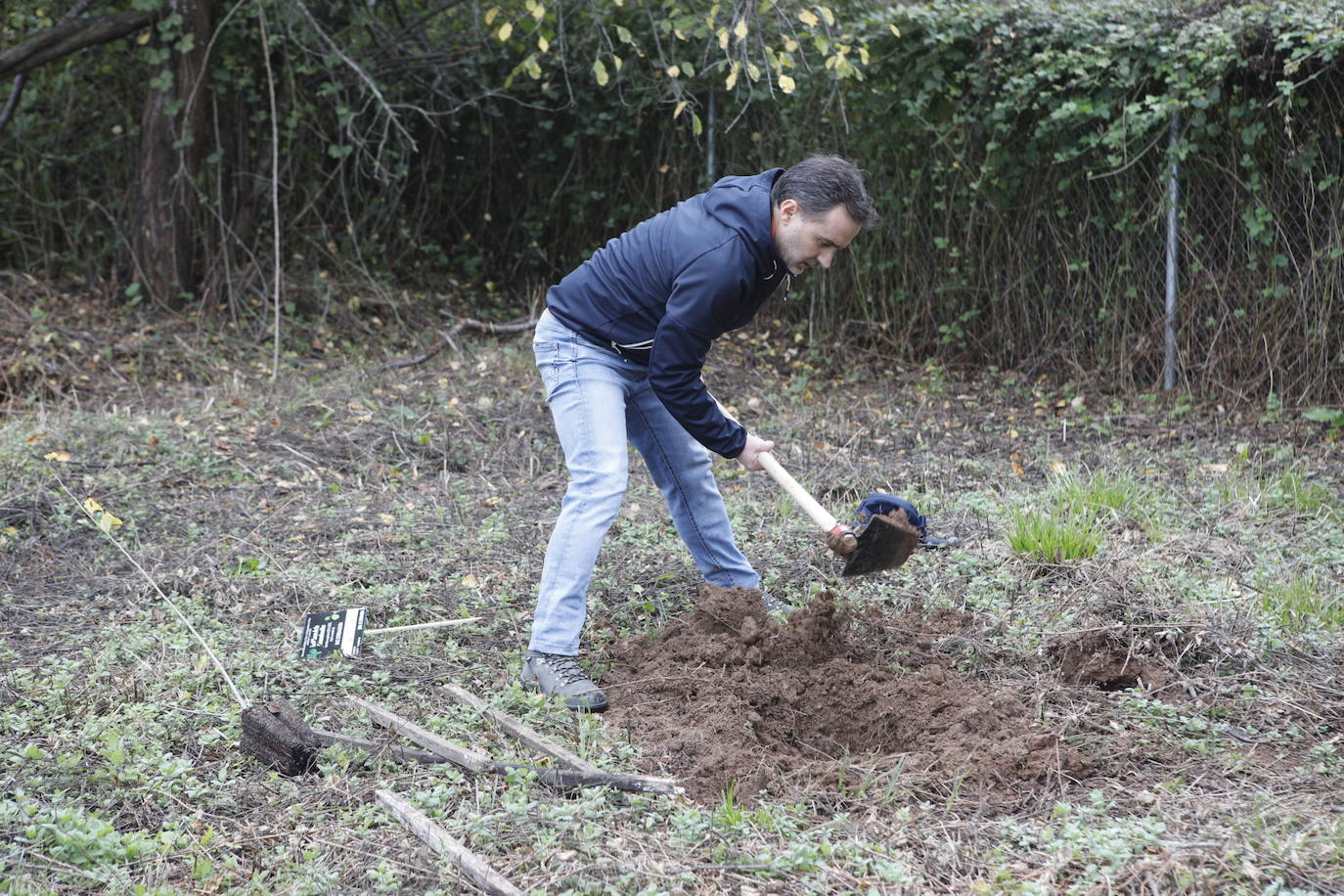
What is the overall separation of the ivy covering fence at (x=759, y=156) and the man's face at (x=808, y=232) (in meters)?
3.28

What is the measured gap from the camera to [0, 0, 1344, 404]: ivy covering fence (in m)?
6.64

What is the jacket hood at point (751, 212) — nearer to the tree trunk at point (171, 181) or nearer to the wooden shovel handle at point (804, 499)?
the wooden shovel handle at point (804, 499)

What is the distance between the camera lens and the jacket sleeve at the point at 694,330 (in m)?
3.19

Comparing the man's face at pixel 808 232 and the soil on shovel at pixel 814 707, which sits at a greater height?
the man's face at pixel 808 232

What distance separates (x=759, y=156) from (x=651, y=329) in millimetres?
5726

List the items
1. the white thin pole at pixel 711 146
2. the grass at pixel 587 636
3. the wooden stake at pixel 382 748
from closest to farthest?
1. the grass at pixel 587 636
2. the wooden stake at pixel 382 748
3. the white thin pole at pixel 711 146

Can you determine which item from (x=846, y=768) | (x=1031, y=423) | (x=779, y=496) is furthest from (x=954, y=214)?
(x=846, y=768)

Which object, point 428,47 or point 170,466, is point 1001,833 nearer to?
point 170,466

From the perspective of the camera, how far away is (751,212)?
325 cm

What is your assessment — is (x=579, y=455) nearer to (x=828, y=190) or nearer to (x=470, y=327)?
(x=828, y=190)

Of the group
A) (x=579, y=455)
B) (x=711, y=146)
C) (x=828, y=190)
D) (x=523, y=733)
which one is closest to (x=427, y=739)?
(x=523, y=733)

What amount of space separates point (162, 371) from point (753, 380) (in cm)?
401

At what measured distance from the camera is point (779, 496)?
5430mm

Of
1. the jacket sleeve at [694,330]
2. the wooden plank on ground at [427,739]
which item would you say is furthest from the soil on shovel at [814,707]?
the jacket sleeve at [694,330]
